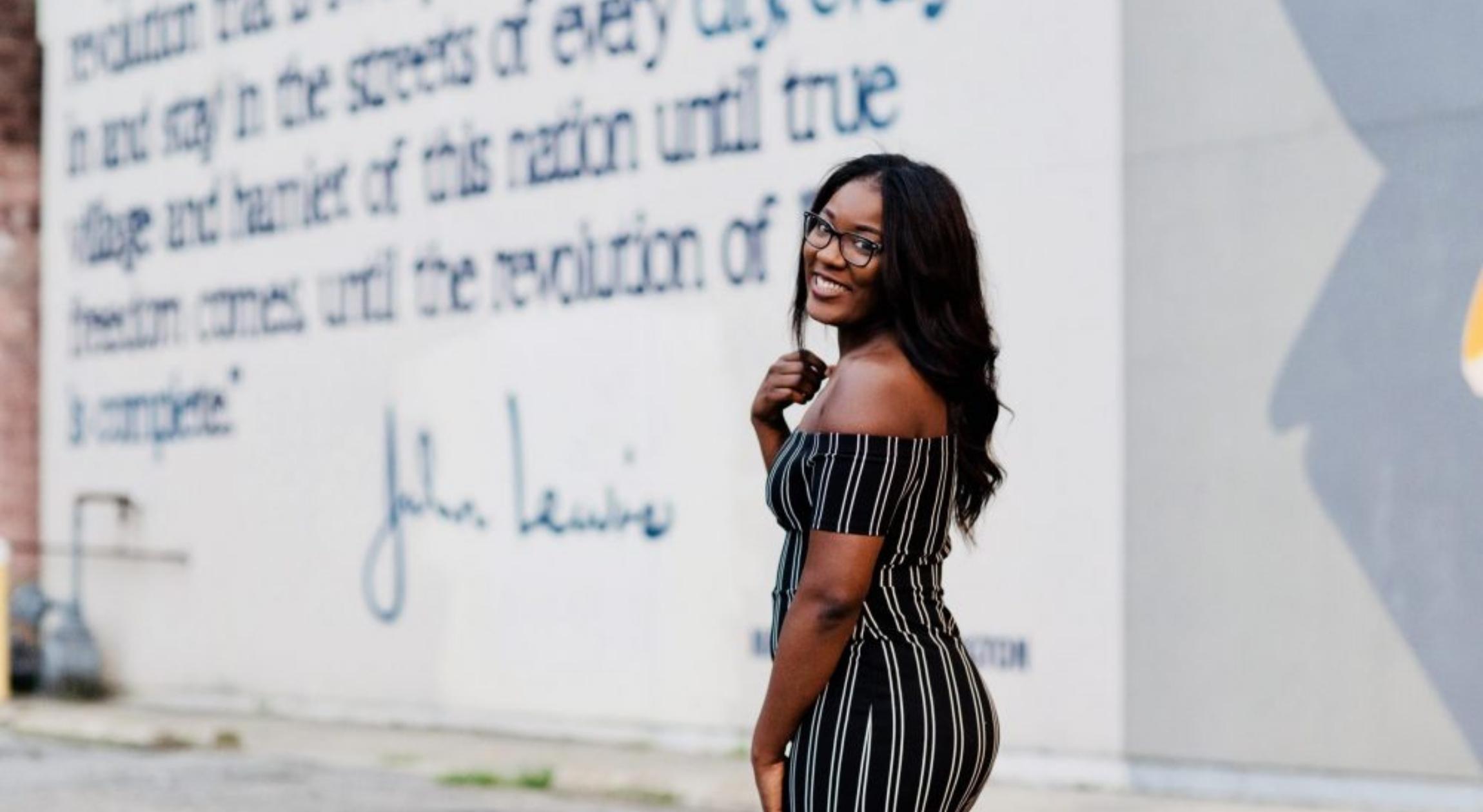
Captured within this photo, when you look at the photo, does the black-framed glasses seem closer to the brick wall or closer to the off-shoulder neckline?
the off-shoulder neckline

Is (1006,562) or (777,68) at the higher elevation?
(777,68)

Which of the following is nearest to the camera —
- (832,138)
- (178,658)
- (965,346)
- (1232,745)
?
(965,346)

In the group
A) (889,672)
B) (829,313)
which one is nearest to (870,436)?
(829,313)

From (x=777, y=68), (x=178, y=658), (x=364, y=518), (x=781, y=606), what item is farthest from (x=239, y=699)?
(x=781, y=606)

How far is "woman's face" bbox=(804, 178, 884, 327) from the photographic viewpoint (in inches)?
136

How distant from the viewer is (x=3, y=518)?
15.8 meters

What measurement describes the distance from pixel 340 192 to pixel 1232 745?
6348 millimetres

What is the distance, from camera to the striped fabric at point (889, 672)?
338 centimetres

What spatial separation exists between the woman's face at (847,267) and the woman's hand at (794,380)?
267 millimetres

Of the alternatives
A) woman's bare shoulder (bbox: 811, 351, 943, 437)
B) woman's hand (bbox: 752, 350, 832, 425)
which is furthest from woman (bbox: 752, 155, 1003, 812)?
woman's hand (bbox: 752, 350, 832, 425)

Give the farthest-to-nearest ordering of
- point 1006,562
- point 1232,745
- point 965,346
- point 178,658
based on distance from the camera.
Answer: point 178,658 → point 1006,562 → point 1232,745 → point 965,346

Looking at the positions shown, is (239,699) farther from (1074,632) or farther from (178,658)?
(1074,632)
